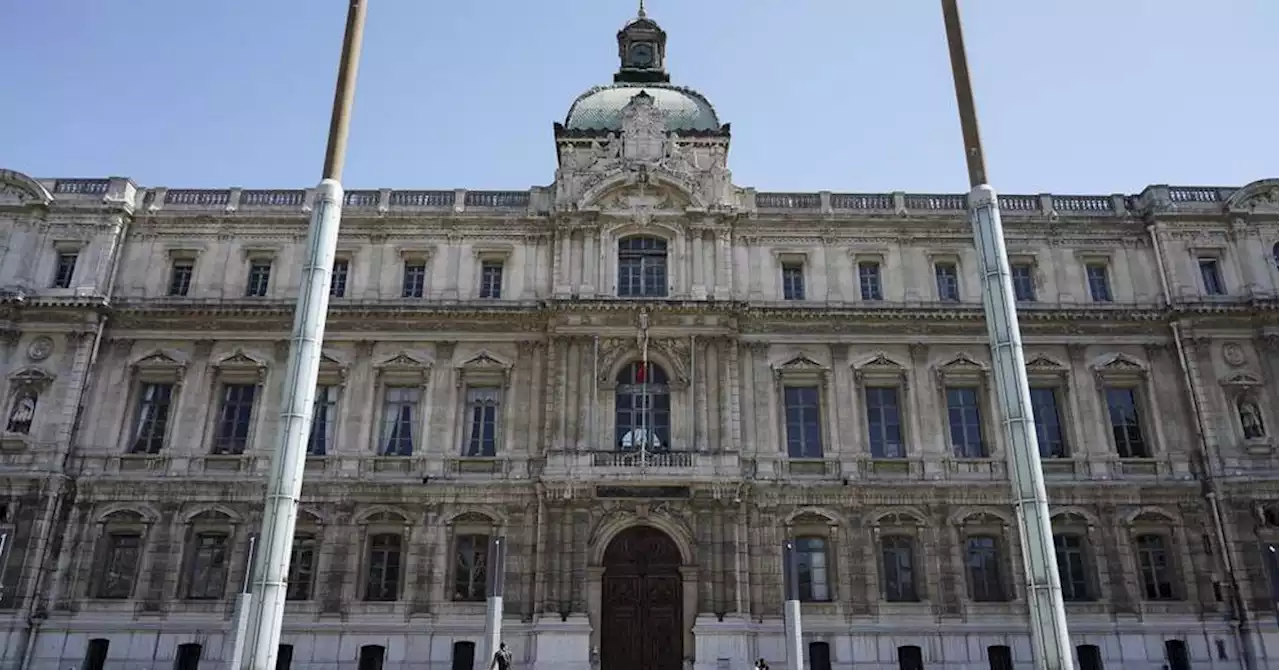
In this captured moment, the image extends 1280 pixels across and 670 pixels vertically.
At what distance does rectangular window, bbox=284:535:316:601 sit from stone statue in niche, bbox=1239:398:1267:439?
33116mm

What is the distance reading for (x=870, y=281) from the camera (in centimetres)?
3572

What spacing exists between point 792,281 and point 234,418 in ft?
70.2

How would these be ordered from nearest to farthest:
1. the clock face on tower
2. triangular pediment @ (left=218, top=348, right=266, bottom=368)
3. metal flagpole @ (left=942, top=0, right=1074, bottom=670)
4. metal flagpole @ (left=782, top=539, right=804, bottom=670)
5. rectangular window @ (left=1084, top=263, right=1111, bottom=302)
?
metal flagpole @ (left=942, top=0, right=1074, bottom=670) → metal flagpole @ (left=782, top=539, right=804, bottom=670) → triangular pediment @ (left=218, top=348, right=266, bottom=368) → rectangular window @ (left=1084, top=263, right=1111, bottom=302) → the clock face on tower

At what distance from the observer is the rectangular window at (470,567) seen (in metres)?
31.4

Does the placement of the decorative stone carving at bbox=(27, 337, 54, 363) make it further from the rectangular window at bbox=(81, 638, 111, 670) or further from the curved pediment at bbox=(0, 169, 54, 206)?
the rectangular window at bbox=(81, 638, 111, 670)

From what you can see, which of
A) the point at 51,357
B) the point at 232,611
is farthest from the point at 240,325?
the point at 232,611

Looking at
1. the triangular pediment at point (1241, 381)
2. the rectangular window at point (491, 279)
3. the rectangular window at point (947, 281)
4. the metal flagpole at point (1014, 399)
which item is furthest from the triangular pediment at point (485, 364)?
the triangular pediment at point (1241, 381)

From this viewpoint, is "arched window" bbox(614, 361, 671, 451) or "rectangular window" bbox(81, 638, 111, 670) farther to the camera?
"arched window" bbox(614, 361, 671, 451)

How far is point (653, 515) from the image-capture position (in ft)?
102

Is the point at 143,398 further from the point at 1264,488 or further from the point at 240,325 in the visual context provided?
the point at 1264,488

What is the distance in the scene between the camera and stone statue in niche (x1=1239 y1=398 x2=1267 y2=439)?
108 ft

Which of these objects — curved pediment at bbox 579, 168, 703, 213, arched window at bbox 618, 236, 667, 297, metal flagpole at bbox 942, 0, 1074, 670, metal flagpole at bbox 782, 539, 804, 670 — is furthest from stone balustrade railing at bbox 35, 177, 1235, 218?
metal flagpole at bbox 942, 0, 1074, 670

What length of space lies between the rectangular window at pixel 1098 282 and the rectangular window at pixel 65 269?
3884 cm

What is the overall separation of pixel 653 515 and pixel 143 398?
1920 cm
